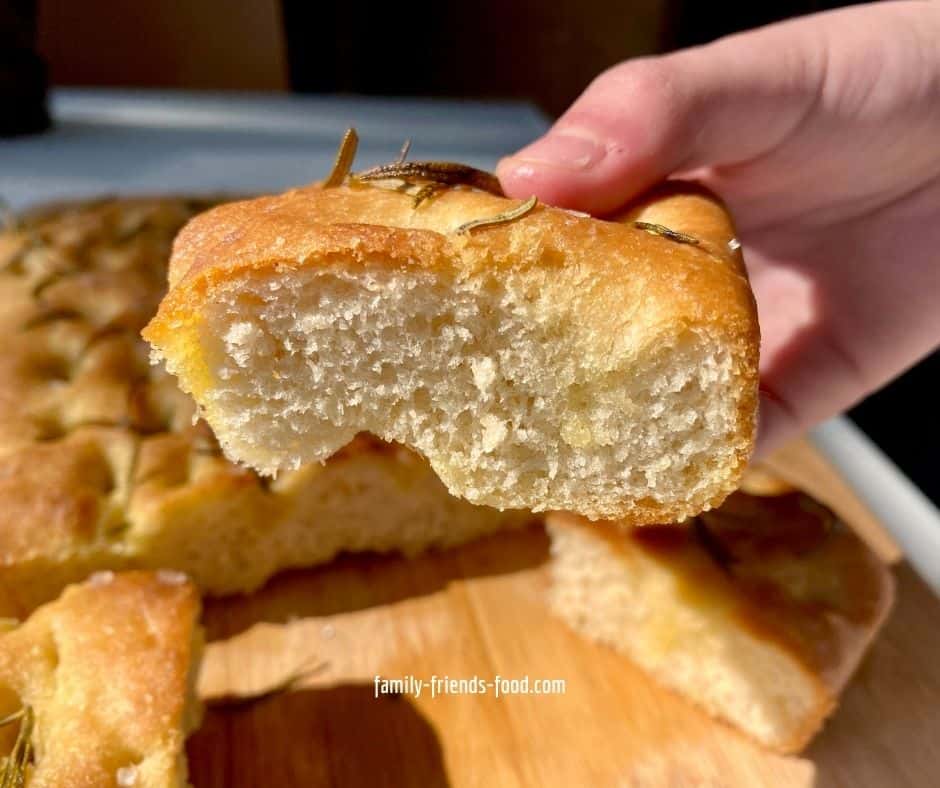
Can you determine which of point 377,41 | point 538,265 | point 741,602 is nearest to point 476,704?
point 741,602

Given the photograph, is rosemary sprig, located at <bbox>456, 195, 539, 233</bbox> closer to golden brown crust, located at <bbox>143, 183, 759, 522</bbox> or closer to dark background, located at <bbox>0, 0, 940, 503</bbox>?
golden brown crust, located at <bbox>143, 183, 759, 522</bbox>

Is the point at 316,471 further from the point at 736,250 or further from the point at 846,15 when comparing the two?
the point at 846,15

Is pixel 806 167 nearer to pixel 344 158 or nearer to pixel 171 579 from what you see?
pixel 344 158

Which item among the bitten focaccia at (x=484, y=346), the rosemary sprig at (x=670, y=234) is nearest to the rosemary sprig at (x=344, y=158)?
the bitten focaccia at (x=484, y=346)

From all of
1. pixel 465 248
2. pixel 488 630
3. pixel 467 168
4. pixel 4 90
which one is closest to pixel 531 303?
pixel 465 248

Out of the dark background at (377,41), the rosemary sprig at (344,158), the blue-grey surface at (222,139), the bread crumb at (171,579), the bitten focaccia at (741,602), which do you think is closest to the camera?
the rosemary sprig at (344,158)

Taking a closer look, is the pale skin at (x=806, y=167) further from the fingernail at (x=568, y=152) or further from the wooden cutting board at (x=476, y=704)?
the wooden cutting board at (x=476, y=704)

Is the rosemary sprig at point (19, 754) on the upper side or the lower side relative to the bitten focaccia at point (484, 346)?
lower
